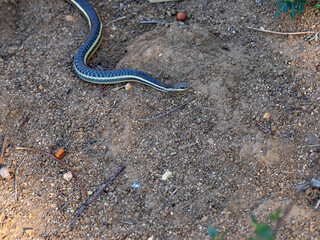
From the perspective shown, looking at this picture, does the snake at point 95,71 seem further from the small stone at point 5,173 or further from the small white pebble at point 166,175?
the small stone at point 5,173

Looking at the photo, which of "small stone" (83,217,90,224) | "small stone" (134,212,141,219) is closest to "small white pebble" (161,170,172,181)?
"small stone" (134,212,141,219)

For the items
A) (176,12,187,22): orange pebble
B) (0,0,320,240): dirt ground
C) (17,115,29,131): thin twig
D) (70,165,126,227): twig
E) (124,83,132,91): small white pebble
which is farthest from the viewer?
(176,12,187,22): orange pebble

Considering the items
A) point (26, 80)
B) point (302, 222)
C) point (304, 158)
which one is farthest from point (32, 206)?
point (304, 158)

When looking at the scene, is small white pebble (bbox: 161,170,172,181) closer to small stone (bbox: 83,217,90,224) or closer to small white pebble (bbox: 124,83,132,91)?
small stone (bbox: 83,217,90,224)

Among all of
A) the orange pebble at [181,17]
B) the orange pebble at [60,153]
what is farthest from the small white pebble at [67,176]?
the orange pebble at [181,17]

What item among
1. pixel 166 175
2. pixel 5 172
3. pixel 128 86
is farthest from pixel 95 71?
pixel 166 175

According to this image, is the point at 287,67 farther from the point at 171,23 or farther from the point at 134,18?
the point at 134,18
